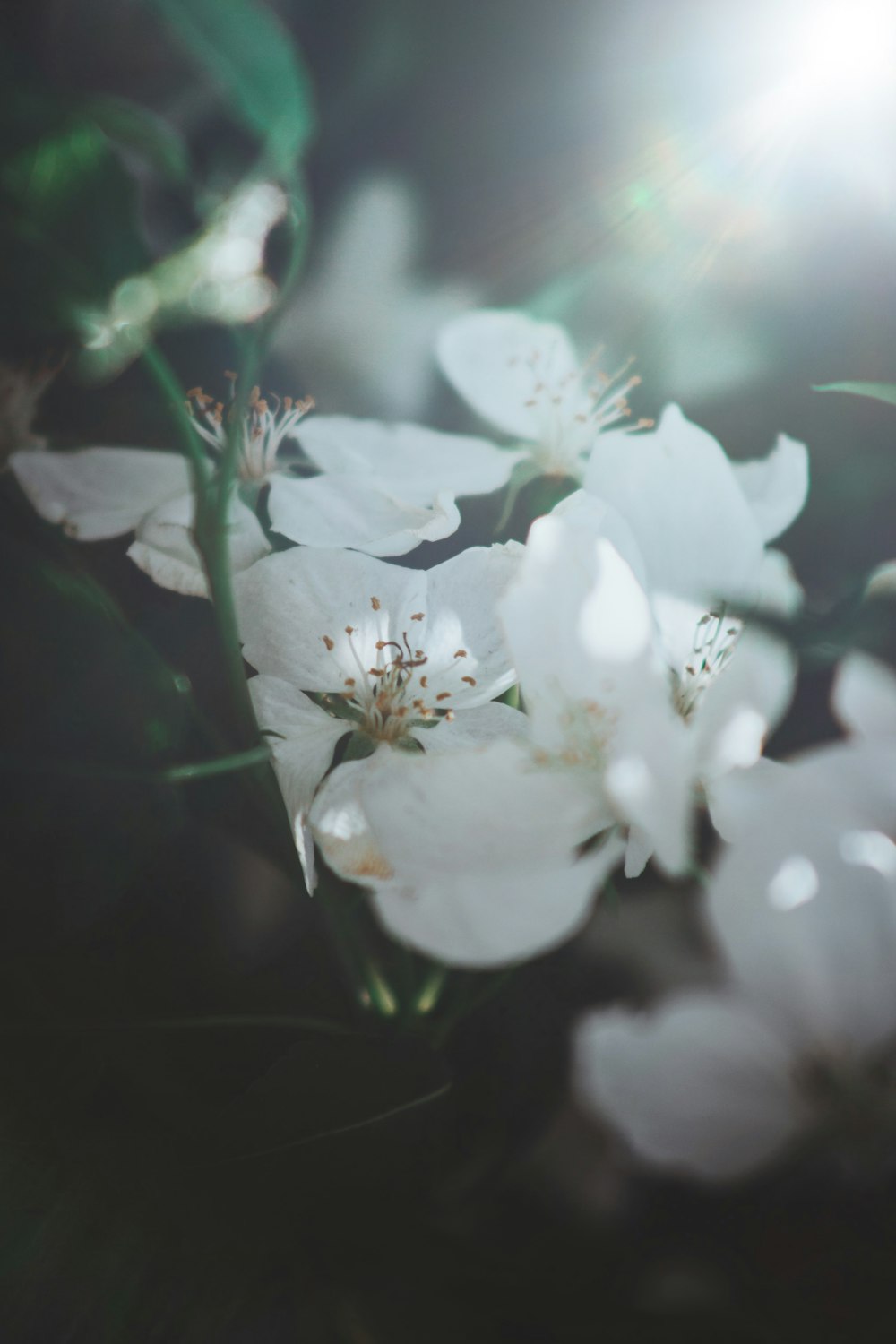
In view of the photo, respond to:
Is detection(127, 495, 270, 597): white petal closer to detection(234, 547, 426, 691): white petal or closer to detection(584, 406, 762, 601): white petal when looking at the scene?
detection(234, 547, 426, 691): white petal

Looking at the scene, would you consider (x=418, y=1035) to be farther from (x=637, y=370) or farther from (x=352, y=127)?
(x=352, y=127)

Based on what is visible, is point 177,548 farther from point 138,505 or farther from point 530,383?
point 530,383

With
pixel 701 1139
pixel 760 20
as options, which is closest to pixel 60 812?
pixel 701 1139

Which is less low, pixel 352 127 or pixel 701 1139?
pixel 352 127

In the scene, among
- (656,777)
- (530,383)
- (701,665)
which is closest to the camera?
(656,777)

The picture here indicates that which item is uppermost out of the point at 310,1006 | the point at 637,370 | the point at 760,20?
the point at 760,20

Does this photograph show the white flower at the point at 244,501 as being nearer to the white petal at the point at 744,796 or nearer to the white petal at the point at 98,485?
the white petal at the point at 98,485

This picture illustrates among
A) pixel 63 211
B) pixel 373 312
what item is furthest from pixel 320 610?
pixel 373 312
